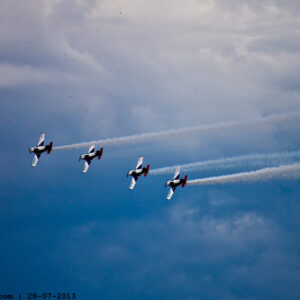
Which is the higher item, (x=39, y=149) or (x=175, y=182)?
(x=39, y=149)

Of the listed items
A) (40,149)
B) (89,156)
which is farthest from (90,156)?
(40,149)

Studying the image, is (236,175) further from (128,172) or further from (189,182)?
(128,172)

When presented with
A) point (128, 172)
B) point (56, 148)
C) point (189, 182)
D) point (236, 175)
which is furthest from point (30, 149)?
point (236, 175)

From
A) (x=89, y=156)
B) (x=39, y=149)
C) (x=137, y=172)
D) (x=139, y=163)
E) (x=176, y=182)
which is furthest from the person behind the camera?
(x=39, y=149)

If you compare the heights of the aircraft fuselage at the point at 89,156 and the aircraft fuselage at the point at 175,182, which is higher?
the aircraft fuselage at the point at 89,156

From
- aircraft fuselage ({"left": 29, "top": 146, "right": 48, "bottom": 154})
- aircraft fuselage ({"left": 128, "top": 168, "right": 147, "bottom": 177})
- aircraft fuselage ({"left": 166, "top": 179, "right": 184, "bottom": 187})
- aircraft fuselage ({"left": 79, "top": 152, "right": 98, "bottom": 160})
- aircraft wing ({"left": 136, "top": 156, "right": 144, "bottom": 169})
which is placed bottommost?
aircraft fuselage ({"left": 166, "top": 179, "right": 184, "bottom": 187})

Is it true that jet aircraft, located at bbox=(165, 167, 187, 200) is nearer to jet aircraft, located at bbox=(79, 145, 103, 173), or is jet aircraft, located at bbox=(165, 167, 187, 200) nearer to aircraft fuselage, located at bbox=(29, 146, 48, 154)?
jet aircraft, located at bbox=(79, 145, 103, 173)

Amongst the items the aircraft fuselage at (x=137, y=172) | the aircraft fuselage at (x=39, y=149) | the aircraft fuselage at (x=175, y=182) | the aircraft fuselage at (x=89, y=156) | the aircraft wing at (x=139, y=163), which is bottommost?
the aircraft fuselage at (x=175, y=182)

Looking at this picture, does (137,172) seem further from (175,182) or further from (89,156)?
(89,156)

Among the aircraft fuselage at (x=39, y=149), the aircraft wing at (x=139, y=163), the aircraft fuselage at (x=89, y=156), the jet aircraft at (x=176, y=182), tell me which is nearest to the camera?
the jet aircraft at (x=176, y=182)

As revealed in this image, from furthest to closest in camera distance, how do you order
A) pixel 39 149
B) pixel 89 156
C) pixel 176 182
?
pixel 39 149 < pixel 89 156 < pixel 176 182

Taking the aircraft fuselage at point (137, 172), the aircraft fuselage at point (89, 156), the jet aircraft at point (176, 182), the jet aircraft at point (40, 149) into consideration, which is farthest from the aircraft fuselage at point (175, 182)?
the jet aircraft at point (40, 149)

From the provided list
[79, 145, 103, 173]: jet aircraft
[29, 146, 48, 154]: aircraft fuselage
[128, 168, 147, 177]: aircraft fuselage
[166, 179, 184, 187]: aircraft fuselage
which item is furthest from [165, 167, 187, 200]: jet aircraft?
[29, 146, 48, 154]: aircraft fuselage

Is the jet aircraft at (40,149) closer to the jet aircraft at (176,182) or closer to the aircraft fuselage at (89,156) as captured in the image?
the aircraft fuselage at (89,156)
